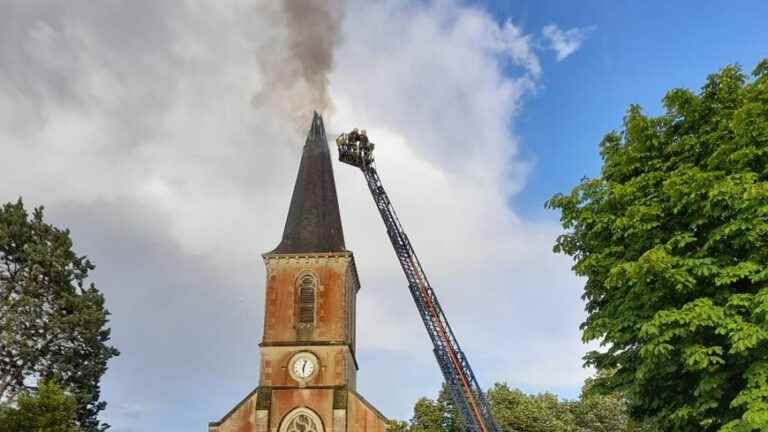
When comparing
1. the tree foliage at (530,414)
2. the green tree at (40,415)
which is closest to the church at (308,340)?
the tree foliage at (530,414)

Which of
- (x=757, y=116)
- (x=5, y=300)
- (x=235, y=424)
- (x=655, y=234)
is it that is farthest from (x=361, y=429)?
(x=757, y=116)

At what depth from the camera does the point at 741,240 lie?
11148 millimetres

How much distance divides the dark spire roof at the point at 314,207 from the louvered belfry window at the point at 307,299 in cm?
161

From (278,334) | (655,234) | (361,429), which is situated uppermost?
(278,334)

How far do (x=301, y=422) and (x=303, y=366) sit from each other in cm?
257

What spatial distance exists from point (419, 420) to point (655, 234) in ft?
47.4

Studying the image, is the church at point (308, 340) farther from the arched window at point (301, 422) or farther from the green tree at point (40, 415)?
the green tree at point (40, 415)

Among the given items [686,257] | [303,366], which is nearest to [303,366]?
[303,366]

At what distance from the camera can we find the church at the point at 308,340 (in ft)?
96.8

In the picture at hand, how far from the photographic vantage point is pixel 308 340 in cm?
3103

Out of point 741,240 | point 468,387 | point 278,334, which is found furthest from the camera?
point 278,334

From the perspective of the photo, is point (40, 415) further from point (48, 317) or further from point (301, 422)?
point (301, 422)

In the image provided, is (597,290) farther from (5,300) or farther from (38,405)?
(5,300)

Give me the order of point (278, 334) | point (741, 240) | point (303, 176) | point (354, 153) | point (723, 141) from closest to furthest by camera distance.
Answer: point (741, 240) → point (723, 141) → point (354, 153) → point (278, 334) → point (303, 176)
